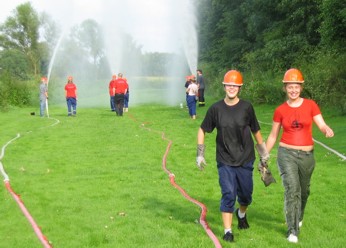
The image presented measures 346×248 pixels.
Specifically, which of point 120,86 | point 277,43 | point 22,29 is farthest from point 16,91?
point 22,29

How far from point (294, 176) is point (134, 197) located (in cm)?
348

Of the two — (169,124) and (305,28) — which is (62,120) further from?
(305,28)

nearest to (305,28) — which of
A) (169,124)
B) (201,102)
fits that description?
(201,102)

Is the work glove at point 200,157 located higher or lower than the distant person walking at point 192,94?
higher

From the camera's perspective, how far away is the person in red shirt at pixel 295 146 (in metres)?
5.96

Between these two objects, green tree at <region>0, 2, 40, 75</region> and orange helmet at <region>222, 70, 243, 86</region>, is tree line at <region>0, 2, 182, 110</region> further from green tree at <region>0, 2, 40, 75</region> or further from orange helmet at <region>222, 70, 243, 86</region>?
orange helmet at <region>222, 70, 243, 86</region>

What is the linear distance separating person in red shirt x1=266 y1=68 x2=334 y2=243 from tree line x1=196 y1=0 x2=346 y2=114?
1460 centimetres

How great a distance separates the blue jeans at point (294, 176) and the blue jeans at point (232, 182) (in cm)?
44

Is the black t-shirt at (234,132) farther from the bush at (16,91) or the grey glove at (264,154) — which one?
the bush at (16,91)

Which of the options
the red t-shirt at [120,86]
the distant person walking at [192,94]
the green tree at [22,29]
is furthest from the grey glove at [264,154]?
the green tree at [22,29]

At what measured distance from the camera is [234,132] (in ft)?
19.9

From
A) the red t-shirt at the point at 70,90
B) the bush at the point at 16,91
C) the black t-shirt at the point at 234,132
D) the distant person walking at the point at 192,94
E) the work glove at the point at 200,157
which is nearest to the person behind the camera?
the black t-shirt at the point at 234,132

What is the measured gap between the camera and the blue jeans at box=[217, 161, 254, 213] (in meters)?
6.03

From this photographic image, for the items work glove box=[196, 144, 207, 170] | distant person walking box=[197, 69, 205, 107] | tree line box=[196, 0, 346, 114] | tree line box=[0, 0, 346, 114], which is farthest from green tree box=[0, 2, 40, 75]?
work glove box=[196, 144, 207, 170]
